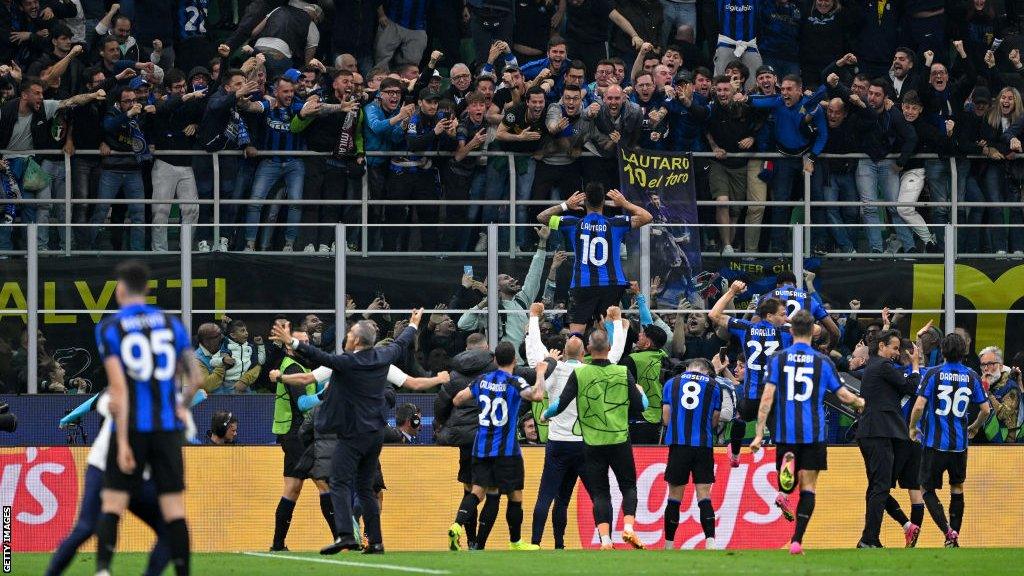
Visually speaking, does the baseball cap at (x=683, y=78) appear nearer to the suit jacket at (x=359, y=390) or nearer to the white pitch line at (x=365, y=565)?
the suit jacket at (x=359, y=390)

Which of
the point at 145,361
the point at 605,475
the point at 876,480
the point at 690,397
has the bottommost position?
the point at 876,480

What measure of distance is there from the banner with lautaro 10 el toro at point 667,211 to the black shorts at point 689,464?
3.85 meters

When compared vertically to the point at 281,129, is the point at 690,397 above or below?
below

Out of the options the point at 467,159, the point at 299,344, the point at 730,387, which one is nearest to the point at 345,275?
the point at 467,159

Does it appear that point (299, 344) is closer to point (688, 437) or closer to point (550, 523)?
point (688, 437)

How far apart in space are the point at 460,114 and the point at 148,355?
11629mm

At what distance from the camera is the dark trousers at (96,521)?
9914 mm

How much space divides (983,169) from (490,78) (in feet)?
22.7

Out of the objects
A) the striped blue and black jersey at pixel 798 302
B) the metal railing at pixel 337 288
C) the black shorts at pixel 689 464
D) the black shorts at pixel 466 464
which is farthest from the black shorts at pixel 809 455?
the metal railing at pixel 337 288

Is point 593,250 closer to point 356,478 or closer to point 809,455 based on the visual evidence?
point 809,455

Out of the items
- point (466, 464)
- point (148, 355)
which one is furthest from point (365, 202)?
point (148, 355)

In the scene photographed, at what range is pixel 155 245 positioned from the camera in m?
20.6

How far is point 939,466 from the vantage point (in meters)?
17.5

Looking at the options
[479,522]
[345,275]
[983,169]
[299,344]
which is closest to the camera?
[299,344]
